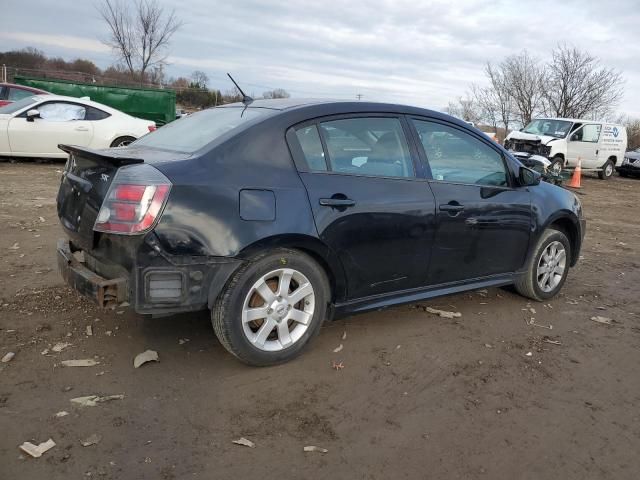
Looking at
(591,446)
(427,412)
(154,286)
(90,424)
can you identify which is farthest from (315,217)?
(591,446)

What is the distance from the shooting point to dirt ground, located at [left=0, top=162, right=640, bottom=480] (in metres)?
2.60

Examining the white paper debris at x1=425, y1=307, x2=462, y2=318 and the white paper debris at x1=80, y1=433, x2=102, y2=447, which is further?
the white paper debris at x1=425, y1=307, x2=462, y2=318

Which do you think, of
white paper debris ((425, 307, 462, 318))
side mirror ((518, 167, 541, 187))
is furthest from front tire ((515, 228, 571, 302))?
white paper debris ((425, 307, 462, 318))

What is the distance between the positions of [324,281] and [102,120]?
9.52 m

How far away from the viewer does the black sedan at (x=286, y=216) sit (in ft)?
10.0

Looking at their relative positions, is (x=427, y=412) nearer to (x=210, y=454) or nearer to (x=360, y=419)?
(x=360, y=419)

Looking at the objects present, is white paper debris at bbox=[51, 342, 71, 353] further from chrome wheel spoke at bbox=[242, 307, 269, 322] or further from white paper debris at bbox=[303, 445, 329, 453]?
white paper debris at bbox=[303, 445, 329, 453]

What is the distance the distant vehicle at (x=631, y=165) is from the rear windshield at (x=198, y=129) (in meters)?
21.3

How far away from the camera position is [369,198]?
3.63 metres

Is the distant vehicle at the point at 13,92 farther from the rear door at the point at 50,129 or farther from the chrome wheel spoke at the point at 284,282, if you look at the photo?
the chrome wheel spoke at the point at 284,282

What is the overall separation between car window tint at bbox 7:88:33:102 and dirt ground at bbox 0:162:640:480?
10.5 m

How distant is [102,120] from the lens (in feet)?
37.8

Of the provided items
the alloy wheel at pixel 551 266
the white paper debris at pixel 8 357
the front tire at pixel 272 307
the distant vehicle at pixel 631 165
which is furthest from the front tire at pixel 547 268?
the distant vehicle at pixel 631 165

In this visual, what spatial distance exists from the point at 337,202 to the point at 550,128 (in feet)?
56.7
